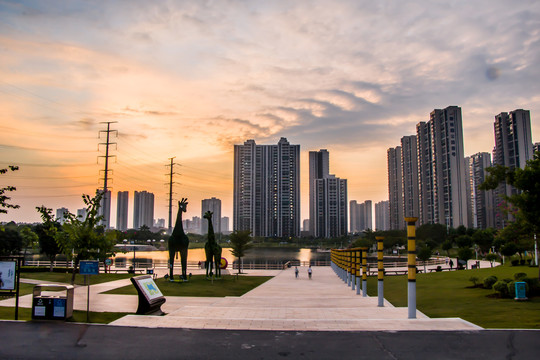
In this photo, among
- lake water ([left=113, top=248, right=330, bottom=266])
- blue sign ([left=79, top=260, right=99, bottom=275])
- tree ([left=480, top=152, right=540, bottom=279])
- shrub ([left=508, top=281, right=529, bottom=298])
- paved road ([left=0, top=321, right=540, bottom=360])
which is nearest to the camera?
paved road ([left=0, top=321, right=540, bottom=360])

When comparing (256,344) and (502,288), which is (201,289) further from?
(256,344)

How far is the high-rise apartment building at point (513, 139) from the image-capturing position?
465 ft

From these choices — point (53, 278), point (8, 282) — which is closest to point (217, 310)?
point (8, 282)

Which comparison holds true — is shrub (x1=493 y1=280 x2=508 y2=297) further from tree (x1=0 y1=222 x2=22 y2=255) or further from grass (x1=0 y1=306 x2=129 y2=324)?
tree (x1=0 y1=222 x2=22 y2=255)

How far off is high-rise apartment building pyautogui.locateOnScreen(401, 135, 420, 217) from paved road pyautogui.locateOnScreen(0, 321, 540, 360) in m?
177

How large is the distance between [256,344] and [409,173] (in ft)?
621

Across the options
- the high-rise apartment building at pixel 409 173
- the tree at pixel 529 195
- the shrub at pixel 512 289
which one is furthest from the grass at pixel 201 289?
the high-rise apartment building at pixel 409 173

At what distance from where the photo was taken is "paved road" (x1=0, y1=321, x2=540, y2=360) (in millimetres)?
8180

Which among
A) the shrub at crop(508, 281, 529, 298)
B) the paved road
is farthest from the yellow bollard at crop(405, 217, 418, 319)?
the shrub at crop(508, 281, 529, 298)

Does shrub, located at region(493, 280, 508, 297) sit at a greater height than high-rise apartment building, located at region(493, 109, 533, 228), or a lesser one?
lesser

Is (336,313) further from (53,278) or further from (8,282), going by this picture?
(53,278)

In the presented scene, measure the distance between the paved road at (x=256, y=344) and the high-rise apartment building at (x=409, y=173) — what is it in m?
177

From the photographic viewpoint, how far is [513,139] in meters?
146

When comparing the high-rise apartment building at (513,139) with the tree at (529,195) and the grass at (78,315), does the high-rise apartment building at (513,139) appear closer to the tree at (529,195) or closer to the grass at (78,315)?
the tree at (529,195)
